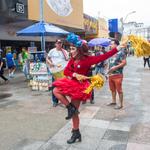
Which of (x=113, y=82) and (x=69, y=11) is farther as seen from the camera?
(x=69, y=11)

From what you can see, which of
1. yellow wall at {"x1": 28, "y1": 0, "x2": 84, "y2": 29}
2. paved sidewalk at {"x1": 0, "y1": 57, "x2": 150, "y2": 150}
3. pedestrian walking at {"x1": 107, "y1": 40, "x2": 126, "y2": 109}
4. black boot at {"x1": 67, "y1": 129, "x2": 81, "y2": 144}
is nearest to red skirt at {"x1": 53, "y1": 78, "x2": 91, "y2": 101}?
black boot at {"x1": 67, "y1": 129, "x2": 81, "y2": 144}

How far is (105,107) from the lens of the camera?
8.34 m

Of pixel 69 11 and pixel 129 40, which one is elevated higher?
pixel 69 11

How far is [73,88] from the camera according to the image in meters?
5.28

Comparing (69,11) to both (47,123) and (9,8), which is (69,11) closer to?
(9,8)

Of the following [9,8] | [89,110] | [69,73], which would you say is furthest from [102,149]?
[9,8]

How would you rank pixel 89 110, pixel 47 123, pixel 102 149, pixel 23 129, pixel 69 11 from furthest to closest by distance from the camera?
pixel 69 11 < pixel 89 110 < pixel 47 123 < pixel 23 129 < pixel 102 149

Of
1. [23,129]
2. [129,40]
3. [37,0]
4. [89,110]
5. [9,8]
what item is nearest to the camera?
[129,40]

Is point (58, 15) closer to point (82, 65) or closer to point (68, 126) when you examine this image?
point (68, 126)

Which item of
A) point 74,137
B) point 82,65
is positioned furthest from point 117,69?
point 74,137

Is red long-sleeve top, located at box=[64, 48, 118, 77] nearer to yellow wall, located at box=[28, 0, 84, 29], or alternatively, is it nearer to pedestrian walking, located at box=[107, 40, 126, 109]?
pedestrian walking, located at box=[107, 40, 126, 109]

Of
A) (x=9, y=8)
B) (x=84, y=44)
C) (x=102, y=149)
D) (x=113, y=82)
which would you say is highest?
(x=9, y=8)

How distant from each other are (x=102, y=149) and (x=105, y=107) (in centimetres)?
316

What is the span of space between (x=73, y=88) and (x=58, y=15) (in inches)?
633
